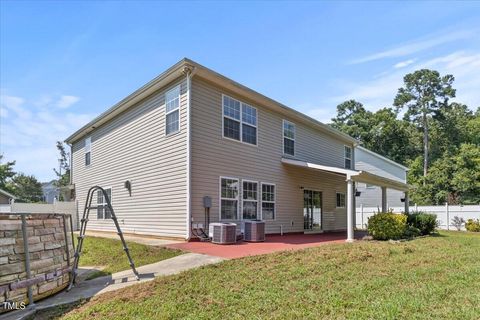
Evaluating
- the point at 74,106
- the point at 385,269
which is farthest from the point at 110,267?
the point at 74,106

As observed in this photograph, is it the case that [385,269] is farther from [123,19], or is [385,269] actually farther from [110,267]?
[123,19]

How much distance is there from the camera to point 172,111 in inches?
464

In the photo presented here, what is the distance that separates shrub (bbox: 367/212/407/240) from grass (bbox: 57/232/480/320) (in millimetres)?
4531

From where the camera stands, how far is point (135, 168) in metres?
13.5

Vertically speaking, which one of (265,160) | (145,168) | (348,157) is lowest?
(145,168)

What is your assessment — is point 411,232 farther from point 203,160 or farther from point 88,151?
point 88,151

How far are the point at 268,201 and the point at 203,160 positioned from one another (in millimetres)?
3755

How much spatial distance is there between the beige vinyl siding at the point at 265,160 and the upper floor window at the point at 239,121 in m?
0.22

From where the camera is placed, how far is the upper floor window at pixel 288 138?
1527 centimetres

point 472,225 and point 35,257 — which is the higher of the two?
point 35,257

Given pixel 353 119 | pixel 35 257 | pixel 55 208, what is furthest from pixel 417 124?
pixel 35 257

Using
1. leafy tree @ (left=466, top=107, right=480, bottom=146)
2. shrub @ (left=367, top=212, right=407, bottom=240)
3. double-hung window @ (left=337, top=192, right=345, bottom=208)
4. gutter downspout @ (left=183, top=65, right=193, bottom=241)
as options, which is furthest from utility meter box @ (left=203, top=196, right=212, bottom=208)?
leafy tree @ (left=466, top=107, right=480, bottom=146)

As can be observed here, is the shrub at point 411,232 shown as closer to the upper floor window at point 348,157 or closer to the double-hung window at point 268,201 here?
the double-hung window at point 268,201

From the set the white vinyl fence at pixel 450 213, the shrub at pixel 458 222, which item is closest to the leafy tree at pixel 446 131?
the white vinyl fence at pixel 450 213
